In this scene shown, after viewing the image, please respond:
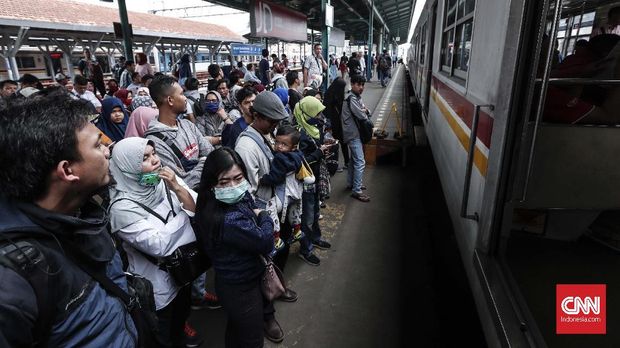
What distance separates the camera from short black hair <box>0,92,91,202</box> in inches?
40.9

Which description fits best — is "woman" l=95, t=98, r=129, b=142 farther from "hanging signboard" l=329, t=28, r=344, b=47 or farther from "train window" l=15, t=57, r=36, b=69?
"train window" l=15, t=57, r=36, b=69

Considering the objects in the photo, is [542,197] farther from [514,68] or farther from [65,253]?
[65,253]

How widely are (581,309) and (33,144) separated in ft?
9.56

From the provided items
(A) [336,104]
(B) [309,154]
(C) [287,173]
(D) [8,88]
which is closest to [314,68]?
(A) [336,104]

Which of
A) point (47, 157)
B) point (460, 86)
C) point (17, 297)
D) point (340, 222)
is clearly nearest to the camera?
point (17, 297)

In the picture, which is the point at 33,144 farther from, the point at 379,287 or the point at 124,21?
the point at 124,21

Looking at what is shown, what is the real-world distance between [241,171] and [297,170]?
99 centimetres

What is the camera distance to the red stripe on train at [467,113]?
2.17 m

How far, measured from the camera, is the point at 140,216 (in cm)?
186

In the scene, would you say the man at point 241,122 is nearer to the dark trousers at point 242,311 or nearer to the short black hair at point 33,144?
the dark trousers at point 242,311

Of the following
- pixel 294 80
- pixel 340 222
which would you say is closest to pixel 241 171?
pixel 340 222

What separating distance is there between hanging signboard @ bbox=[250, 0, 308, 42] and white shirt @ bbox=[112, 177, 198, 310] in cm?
817

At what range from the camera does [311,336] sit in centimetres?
266

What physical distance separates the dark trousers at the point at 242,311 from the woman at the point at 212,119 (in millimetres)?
2684
